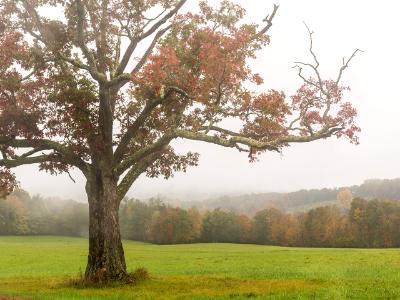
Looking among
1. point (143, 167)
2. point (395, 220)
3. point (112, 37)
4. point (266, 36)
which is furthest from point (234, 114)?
point (395, 220)

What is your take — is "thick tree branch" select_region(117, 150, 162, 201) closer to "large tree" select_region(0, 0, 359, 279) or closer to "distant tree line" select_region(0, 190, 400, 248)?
"large tree" select_region(0, 0, 359, 279)

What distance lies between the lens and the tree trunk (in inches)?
886

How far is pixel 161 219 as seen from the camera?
13325cm

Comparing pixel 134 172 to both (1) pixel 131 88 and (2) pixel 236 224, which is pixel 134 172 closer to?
(1) pixel 131 88

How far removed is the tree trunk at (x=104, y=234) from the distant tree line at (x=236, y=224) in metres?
95.0

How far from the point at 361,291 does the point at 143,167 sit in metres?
13.3

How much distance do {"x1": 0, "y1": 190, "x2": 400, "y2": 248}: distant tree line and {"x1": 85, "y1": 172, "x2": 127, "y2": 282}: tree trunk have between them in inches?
3740

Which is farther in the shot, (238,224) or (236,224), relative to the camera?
(238,224)

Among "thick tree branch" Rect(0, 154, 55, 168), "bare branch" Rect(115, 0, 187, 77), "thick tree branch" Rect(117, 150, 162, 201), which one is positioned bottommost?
"thick tree branch" Rect(117, 150, 162, 201)

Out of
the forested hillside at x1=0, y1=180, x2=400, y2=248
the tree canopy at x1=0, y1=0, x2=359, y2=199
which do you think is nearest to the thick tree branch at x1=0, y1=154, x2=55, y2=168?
the tree canopy at x1=0, y1=0, x2=359, y2=199

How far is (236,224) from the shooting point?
440ft

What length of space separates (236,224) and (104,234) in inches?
4472

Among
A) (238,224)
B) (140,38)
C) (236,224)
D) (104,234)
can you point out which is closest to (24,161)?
(104,234)

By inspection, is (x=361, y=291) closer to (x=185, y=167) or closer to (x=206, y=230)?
(x=185, y=167)
